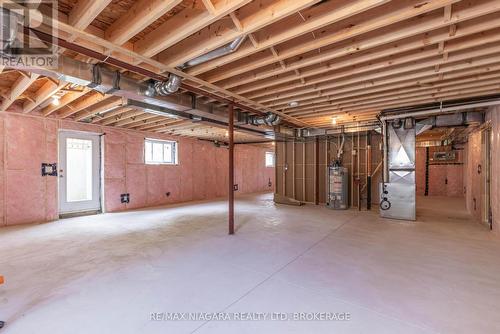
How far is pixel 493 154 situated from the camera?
4.27 m

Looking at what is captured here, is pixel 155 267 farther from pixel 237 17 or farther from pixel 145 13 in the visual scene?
pixel 237 17

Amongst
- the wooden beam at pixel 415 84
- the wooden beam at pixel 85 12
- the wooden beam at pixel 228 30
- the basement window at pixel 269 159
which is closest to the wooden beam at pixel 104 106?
the wooden beam at pixel 228 30

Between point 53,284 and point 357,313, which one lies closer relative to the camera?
point 357,313

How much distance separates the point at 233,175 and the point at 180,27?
253 cm

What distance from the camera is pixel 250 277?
2537 mm

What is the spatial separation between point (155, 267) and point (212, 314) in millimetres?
1200

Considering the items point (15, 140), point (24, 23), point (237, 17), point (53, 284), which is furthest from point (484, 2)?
point (15, 140)

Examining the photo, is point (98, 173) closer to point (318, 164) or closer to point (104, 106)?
point (104, 106)

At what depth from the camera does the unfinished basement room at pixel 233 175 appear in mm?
1968

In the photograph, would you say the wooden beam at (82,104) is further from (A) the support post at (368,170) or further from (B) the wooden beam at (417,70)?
(A) the support post at (368,170)

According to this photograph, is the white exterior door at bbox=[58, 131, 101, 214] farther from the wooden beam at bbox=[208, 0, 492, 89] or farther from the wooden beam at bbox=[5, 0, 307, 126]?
the wooden beam at bbox=[208, 0, 492, 89]

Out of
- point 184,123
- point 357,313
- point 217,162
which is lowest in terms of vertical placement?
point 357,313

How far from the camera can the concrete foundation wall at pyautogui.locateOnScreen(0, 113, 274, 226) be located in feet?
16.2

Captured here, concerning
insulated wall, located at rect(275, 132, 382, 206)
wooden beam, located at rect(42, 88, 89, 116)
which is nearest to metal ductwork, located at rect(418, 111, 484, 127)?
insulated wall, located at rect(275, 132, 382, 206)
